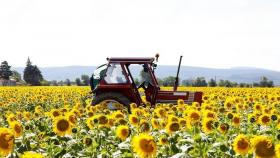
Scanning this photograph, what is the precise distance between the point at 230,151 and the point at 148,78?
910cm

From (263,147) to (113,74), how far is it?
33.2ft

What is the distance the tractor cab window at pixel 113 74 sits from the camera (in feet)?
47.0

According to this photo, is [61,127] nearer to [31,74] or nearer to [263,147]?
[263,147]

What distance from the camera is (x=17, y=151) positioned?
5527 mm

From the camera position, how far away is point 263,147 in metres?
4.54

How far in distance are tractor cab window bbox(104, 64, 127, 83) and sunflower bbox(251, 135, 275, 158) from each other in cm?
979

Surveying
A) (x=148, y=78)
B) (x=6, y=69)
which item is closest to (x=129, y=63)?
(x=148, y=78)

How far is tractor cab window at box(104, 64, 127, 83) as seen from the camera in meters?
14.3

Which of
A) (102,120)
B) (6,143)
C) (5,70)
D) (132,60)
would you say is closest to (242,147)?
(6,143)

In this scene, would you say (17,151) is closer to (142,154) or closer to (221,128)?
(142,154)

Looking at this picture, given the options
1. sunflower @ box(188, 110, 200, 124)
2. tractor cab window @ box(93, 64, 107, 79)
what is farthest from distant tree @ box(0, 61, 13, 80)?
sunflower @ box(188, 110, 200, 124)

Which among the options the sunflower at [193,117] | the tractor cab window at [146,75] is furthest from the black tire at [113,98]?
the sunflower at [193,117]

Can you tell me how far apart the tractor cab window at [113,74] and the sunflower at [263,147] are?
32.1 ft

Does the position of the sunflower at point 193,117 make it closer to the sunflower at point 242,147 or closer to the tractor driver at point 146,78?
the sunflower at point 242,147
